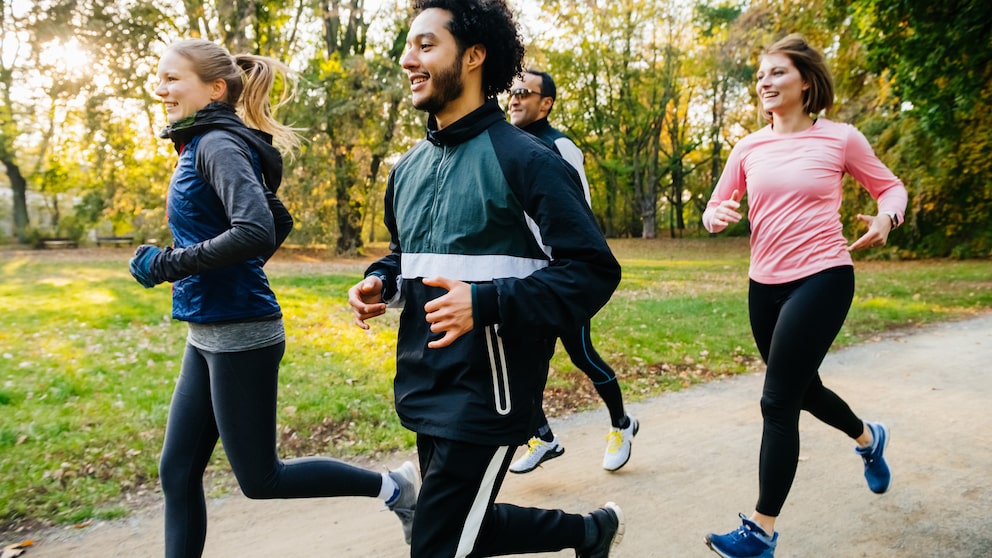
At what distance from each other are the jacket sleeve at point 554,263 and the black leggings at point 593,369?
1888 mm

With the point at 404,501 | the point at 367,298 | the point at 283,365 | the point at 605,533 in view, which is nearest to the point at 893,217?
the point at 605,533

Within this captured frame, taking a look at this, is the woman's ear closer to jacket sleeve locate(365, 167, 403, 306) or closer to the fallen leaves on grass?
jacket sleeve locate(365, 167, 403, 306)

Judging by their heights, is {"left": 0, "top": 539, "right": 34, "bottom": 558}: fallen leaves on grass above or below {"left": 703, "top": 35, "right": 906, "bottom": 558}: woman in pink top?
below

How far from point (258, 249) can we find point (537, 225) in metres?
1.03

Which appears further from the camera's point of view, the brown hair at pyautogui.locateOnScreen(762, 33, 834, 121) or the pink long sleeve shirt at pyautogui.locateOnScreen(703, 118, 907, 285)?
the brown hair at pyautogui.locateOnScreen(762, 33, 834, 121)

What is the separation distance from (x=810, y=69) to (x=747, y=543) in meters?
2.14

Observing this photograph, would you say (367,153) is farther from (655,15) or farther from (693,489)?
(693,489)

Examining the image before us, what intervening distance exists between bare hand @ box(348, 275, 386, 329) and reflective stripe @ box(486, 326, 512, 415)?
47 cm

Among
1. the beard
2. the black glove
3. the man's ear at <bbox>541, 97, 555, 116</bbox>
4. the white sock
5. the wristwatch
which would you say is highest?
the man's ear at <bbox>541, 97, 555, 116</bbox>

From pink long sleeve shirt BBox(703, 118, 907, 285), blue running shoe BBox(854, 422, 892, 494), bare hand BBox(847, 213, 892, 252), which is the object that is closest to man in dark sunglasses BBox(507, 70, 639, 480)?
pink long sleeve shirt BBox(703, 118, 907, 285)

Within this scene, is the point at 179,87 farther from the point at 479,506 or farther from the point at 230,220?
the point at 479,506

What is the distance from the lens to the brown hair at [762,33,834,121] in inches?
125

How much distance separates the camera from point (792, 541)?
10.5 feet

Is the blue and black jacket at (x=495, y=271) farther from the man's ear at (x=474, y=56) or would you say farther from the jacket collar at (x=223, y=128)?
the jacket collar at (x=223, y=128)
